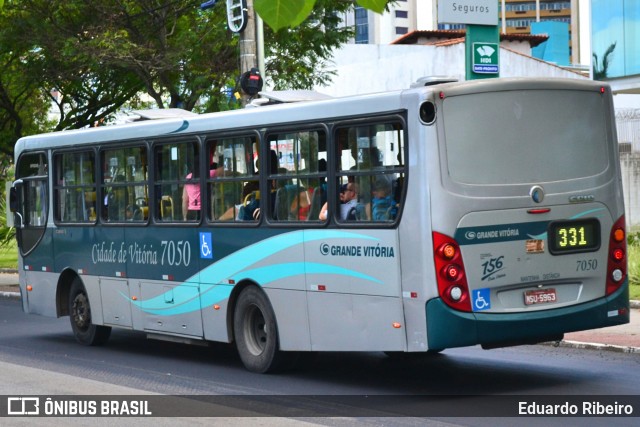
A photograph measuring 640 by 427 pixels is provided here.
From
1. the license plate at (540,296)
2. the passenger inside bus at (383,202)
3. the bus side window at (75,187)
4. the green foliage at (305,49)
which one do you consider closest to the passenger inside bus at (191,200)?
the bus side window at (75,187)

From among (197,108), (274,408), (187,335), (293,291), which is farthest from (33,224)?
(197,108)

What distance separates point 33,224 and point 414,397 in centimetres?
787

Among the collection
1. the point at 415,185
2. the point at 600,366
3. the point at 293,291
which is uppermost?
the point at 415,185

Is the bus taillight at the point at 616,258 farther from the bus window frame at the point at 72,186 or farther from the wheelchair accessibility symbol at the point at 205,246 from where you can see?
the bus window frame at the point at 72,186

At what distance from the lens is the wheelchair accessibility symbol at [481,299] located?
10.2m

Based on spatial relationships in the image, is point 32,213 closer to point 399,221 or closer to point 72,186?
point 72,186

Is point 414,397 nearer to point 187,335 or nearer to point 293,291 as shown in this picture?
point 293,291

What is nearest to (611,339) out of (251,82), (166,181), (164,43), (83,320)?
(166,181)

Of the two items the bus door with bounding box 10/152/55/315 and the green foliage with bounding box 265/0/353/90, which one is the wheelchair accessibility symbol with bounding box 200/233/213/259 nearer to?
the bus door with bounding box 10/152/55/315

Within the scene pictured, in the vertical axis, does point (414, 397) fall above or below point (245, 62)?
below

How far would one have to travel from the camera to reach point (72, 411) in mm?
10445

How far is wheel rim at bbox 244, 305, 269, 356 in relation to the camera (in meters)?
12.5

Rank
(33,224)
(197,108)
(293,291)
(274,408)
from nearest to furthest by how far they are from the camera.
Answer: (274,408) → (293,291) → (33,224) → (197,108)

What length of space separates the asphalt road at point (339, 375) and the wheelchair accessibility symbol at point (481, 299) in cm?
82
